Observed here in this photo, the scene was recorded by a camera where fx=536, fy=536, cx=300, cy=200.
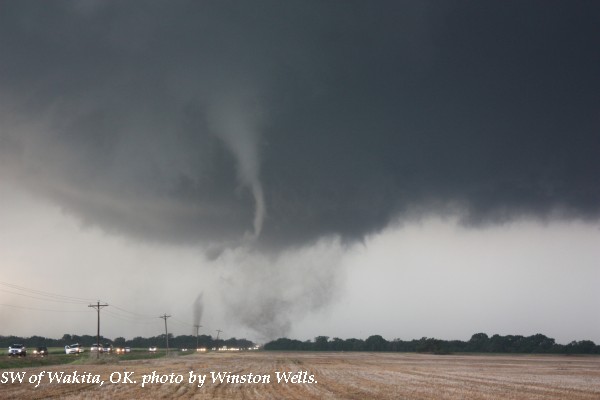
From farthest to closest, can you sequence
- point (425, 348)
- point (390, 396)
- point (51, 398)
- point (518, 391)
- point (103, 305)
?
1. point (425, 348)
2. point (103, 305)
3. point (518, 391)
4. point (390, 396)
5. point (51, 398)

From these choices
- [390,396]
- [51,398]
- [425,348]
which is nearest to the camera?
[51,398]

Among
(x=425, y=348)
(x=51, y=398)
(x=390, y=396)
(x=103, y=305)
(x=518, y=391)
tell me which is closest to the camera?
(x=51, y=398)

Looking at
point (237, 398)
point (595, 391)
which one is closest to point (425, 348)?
point (595, 391)

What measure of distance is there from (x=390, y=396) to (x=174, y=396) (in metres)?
13.2

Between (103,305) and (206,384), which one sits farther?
(103,305)

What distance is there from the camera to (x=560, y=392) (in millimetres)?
39594

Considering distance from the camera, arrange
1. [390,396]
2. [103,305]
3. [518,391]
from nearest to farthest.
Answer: [390,396] < [518,391] < [103,305]

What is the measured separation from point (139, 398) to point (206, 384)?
1135 cm

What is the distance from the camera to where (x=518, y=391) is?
130 ft

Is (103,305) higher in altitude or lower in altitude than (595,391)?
higher

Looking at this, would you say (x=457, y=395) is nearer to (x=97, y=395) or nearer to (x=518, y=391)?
(x=518, y=391)

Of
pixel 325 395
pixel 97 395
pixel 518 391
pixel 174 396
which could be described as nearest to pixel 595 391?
pixel 518 391

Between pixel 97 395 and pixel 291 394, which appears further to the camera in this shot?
pixel 291 394

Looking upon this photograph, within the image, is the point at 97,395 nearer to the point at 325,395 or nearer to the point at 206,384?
the point at 206,384
